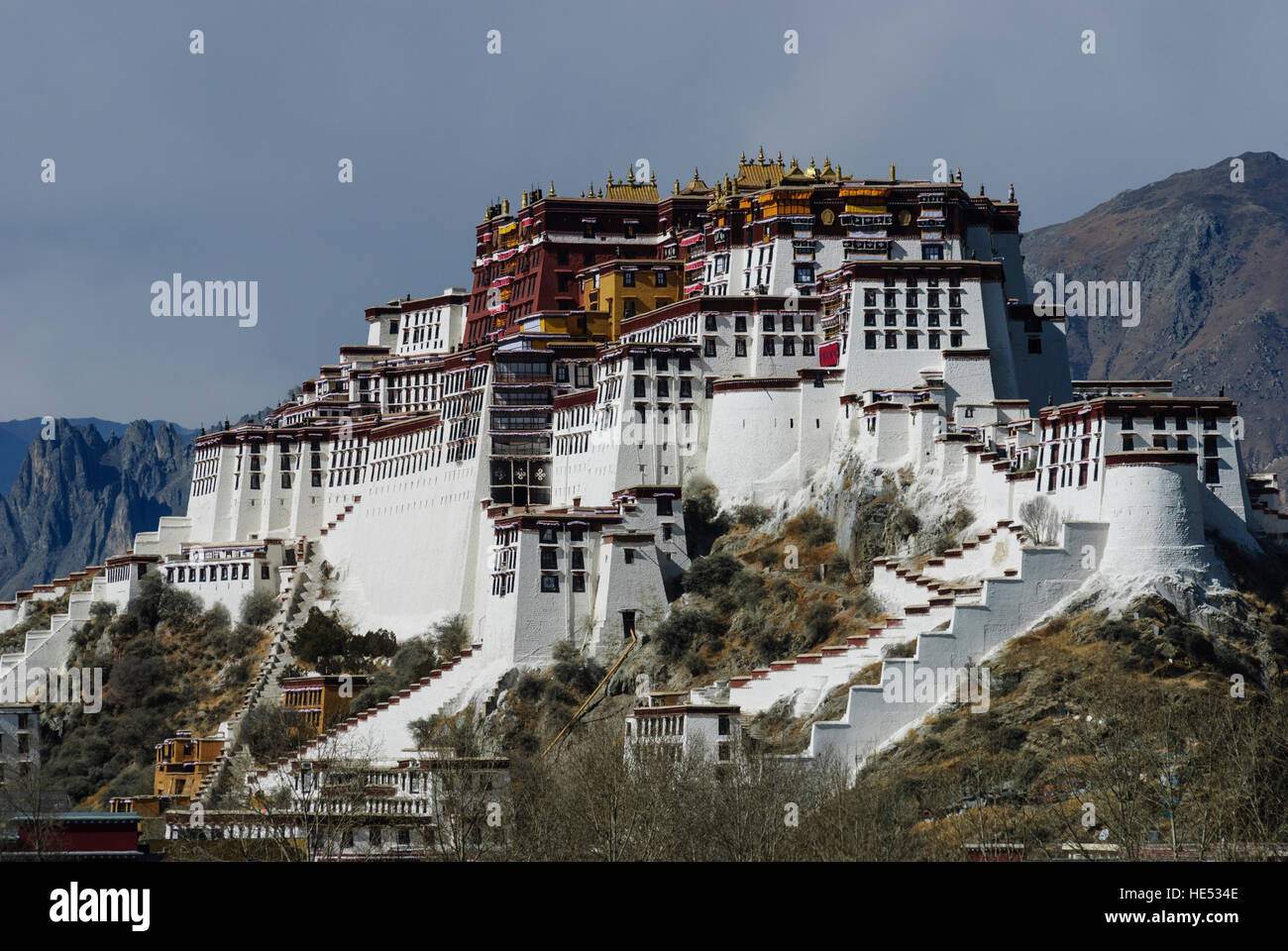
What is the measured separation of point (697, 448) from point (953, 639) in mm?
25972

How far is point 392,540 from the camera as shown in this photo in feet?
334

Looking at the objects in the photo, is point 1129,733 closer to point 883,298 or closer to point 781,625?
point 781,625

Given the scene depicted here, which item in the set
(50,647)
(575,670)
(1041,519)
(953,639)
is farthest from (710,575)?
(50,647)

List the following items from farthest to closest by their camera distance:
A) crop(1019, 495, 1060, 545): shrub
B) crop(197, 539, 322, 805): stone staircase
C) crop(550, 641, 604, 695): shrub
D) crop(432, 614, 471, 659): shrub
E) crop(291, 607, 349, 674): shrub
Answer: crop(291, 607, 349, 674): shrub
crop(432, 614, 471, 659): shrub
crop(197, 539, 322, 805): stone staircase
crop(550, 641, 604, 695): shrub
crop(1019, 495, 1060, 545): shrub

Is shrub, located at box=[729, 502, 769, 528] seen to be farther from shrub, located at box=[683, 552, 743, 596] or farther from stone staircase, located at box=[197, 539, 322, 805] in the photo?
stone staircase, located at box=[197, 539, 322, 805]

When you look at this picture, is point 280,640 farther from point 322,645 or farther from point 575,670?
point 575,670

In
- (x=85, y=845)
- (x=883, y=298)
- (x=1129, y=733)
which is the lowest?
(x=85, y=845)

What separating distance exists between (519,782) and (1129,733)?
20.9 meters

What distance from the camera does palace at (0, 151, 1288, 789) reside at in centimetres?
7038

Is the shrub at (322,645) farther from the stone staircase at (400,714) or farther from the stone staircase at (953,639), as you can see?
the stone staircase at (953,639)

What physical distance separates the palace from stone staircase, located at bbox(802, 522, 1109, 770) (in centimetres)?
10

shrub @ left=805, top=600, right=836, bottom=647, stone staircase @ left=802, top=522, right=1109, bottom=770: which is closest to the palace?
stone staircase @ left=802, top=522, right=1109, bottom=770

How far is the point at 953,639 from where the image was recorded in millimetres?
67000
